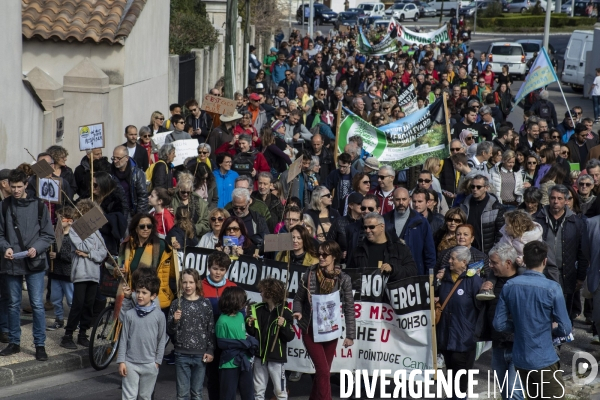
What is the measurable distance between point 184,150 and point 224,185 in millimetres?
1676

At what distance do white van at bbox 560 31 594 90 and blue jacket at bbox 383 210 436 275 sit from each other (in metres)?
28.5

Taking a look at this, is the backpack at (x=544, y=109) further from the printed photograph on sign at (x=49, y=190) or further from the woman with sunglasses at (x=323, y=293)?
the woman with sunglasses at (x=323, y=293)

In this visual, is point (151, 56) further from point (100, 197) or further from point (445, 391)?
point (445, 391)

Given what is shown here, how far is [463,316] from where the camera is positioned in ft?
27.8

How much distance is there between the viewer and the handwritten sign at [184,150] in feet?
47.5

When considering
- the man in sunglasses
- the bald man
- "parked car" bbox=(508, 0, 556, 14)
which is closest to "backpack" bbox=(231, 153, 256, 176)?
the man in sunglasses

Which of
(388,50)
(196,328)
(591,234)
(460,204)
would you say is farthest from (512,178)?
(388,50)

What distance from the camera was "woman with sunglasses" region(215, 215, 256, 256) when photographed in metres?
9.78

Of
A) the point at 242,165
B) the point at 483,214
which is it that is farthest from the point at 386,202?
the point at 242,165

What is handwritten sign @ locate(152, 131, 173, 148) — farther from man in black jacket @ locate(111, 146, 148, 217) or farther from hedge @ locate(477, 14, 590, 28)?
hedge @ locate(477, 14, 590, 28)

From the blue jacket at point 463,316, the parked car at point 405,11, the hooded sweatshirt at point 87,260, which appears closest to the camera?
the blue jacket at point 463,316

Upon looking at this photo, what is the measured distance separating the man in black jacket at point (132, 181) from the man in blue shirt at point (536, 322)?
6054mm

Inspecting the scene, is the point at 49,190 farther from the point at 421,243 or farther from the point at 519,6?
the point at 519,6

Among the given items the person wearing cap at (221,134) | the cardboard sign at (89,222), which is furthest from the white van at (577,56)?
the cardboard sign at (89,222)
